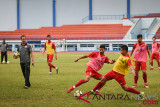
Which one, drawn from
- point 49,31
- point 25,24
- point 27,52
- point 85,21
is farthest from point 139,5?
point 27,52

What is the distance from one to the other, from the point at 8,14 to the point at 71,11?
1345 cm

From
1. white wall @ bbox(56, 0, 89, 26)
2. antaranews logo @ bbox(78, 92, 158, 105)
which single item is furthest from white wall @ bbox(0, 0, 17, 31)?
antaranews logo @ bbox(78, 92, 158, 105)

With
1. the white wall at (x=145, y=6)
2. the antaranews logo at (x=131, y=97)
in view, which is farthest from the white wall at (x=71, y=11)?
the antaranews logo at (x=131, y=97)

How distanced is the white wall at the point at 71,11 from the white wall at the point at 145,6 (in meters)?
9.92

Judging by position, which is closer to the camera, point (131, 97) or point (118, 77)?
point (118, 77)

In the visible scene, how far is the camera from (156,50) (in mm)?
17031

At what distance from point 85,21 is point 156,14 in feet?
49.3

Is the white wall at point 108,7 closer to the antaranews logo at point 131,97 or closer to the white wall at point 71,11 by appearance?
the white wall at point 71,11

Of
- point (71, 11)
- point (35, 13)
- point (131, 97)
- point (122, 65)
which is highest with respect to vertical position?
point (71, 11)

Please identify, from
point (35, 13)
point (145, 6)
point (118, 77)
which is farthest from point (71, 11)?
point (118, 77)

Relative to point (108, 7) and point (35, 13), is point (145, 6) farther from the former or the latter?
point (35, 13)

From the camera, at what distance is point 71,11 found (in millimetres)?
58906

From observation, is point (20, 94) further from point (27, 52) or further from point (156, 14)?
point (156, 14)

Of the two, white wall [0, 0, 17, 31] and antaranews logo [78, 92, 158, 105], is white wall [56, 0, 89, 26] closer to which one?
white wall [0, 0, 17, 31]
